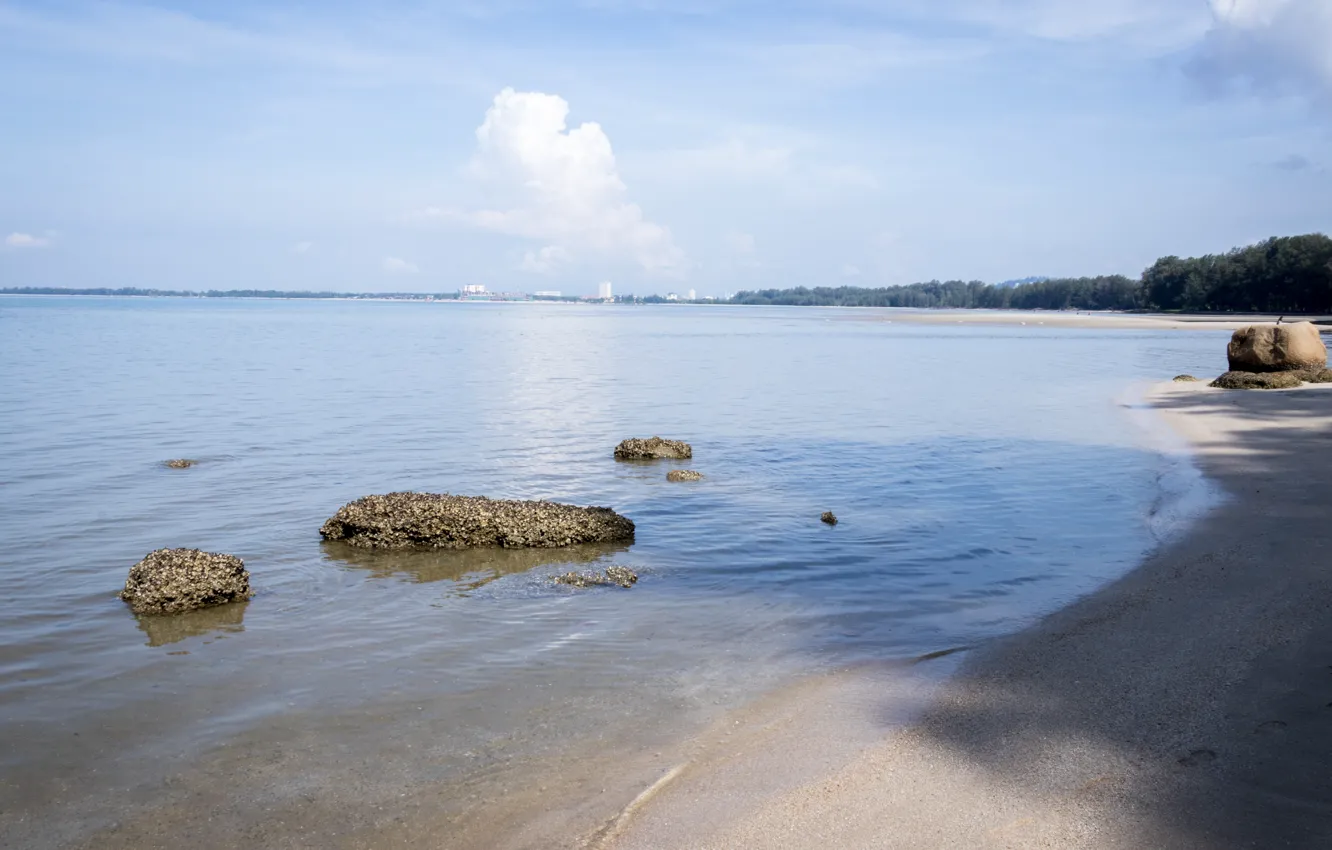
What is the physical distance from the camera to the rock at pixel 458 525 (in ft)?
36.8

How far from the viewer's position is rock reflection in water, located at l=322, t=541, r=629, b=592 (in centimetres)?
1021

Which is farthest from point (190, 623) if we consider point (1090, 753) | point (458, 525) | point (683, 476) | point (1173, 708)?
point (683, 476)

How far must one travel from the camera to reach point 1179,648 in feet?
24.2

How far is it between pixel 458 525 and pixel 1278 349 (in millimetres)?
29051

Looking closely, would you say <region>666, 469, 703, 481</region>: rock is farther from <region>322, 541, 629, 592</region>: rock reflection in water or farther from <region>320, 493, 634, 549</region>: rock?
<region>322, 541, 629, 592</region>: rock reflection in water

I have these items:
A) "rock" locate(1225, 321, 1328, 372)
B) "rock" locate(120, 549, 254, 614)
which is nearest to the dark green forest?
"rock" locate(1225, 321, 1328, 372)

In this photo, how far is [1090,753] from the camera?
18.4ft

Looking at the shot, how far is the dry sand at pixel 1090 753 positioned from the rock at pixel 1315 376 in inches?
944

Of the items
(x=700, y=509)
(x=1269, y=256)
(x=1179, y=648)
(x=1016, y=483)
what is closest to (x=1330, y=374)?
(x=1016, y=483)

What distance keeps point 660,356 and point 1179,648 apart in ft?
153

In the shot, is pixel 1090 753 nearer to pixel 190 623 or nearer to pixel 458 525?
pixel 190 623

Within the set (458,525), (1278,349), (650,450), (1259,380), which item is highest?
(1278,349)

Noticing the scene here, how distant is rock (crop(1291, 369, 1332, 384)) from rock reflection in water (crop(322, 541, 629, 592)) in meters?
26.2

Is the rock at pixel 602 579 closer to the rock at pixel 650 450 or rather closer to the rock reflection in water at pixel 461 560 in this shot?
the rock reflection in water at pixel 461 560
